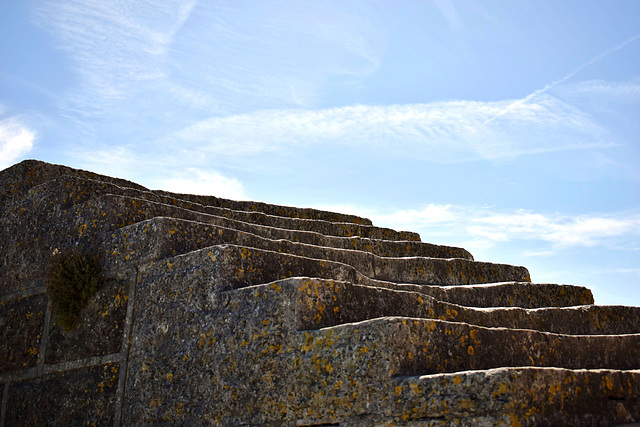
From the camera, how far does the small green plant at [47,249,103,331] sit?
478 centimetres

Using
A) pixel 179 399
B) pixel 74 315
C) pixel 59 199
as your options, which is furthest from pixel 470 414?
pixel 59 199

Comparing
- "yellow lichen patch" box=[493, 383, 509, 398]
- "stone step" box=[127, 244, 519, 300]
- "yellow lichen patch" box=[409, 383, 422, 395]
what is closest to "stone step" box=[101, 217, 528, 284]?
"stone step" box=[127, 244, 519, 300]

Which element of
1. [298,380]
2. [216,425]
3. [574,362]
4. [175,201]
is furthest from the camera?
[175,201]

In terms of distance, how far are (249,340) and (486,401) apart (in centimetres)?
149

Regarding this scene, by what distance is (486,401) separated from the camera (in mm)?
3025

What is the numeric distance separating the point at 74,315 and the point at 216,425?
1715 mm

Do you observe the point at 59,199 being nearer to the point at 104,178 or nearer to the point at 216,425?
the point at 104,178

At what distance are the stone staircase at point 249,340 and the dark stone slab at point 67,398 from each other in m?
0.01

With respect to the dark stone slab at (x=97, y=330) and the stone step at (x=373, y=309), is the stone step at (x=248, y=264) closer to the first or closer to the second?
the dark stone slab at (x=97, y=330)

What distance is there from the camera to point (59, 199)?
543 cm

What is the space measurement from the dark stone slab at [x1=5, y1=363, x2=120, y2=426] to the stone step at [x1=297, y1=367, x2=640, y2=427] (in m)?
1.71

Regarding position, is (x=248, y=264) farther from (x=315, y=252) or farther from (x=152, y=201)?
(x=152, y=201)

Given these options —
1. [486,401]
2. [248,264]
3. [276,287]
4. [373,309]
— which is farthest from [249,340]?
[486,401]

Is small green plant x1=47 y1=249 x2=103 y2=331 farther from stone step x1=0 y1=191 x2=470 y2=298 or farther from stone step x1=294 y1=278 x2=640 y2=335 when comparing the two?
stone step x1=294 y1=278 x2=640 y2=335
